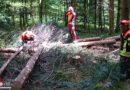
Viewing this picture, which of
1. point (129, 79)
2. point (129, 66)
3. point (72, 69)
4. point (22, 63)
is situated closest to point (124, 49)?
point (129, 66)

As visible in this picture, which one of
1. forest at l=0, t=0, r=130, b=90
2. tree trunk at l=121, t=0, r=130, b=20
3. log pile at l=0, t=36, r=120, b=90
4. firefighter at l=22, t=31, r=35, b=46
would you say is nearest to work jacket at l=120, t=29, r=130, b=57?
forest at l=0, t=0, r=130, b=90

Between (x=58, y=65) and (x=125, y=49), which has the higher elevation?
(x=125, y=49)

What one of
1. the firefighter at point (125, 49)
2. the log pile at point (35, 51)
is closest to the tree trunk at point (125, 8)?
the firefighter at point (125, 49)

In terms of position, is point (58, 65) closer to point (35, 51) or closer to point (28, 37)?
point (35, 51)

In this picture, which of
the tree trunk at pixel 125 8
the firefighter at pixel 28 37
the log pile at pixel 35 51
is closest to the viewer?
the log pile at pixel 35 51

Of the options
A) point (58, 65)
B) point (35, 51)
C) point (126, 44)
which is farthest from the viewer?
point (35, 51)

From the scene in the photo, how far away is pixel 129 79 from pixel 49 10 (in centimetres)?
1951

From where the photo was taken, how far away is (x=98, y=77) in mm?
4262

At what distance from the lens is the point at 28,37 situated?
6.94 m

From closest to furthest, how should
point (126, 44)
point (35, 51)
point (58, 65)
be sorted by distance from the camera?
point (126, 44) < point (58, 65) < point (35, 51)

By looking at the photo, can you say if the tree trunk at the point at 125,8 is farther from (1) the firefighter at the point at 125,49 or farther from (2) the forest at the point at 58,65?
(1) the firefighter at the point at 125,49

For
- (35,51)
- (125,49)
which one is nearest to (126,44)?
(125,49)

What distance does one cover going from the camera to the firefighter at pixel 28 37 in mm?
6922

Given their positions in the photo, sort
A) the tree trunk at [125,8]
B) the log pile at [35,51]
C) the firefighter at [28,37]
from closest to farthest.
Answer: the log pile at [35,51] < the tree trunk at [125,8] < the firefighter at [28,37]
